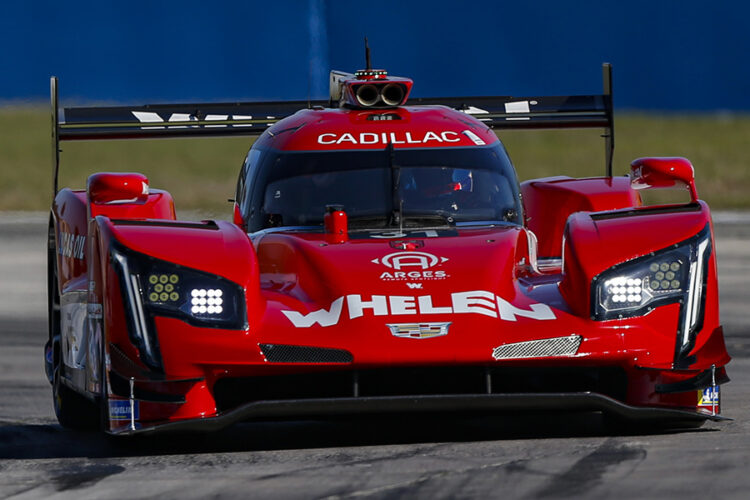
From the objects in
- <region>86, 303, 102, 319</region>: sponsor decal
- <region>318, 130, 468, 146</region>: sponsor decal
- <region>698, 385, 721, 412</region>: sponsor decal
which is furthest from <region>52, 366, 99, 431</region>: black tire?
<region>698, 385, 721, 412</region>: sponsor decal

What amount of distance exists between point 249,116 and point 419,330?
11.8 feet

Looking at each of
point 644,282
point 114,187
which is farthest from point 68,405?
point 644,282

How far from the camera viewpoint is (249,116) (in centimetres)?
970

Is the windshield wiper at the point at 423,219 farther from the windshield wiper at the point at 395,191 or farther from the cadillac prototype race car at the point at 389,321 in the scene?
the cadillac prototype race car at the point at 389,321

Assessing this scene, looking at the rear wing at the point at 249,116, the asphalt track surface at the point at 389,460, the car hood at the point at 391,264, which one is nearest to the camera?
the asphalt track surface at the point at 389,460

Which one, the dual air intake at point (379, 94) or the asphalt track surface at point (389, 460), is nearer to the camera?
the asphalt track surface at point (389, 460)

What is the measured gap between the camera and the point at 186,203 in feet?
73.3

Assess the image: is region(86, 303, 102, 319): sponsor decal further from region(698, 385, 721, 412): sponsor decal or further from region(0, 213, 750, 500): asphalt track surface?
region(698, 385, 721, 412): sponsor decal

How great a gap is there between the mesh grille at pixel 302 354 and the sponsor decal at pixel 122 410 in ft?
1.92

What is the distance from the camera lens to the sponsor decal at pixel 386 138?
27.2 ft

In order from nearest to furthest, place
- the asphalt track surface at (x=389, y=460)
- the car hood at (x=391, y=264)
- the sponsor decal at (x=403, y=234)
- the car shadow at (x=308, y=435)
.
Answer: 1. the asphalt track surface at (x=389, y=460)
2. the car hood at (x=391, y=264)
3. the car shadow at (x=308, y=435)
4. the sponsor decal at (x=403, y=234)

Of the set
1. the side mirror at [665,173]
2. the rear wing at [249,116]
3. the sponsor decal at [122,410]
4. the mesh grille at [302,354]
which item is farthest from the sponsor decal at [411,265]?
the rear wing at [249,116]

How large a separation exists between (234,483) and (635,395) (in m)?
1.76

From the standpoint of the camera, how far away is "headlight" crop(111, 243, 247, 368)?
21.1 ft
